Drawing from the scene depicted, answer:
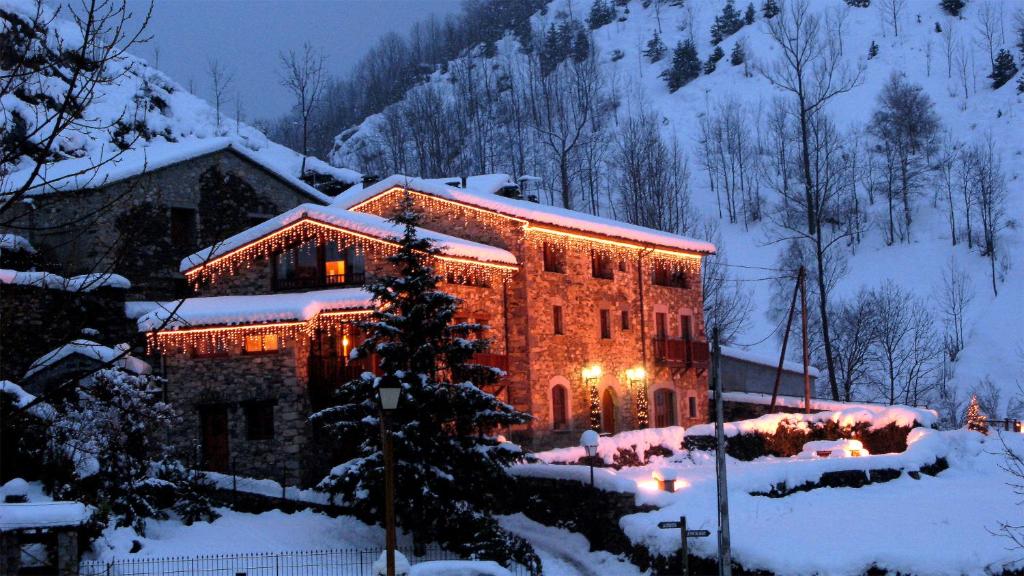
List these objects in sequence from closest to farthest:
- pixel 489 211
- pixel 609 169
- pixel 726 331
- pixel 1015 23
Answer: pixel 489 211, pixel 726 331, pixel 609 169, pixel 1015 23

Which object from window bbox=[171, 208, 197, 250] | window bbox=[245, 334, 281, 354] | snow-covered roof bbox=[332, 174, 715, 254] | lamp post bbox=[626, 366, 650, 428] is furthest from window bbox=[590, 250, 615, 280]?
window bbox=[171, 208, 197, 250]

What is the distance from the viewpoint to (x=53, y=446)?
70.5ft

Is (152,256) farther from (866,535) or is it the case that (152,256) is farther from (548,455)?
(866,535)

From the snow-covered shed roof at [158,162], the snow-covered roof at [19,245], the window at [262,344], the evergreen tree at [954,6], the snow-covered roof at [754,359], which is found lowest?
the snow-covered roof at [754,359]

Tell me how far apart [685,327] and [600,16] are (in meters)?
75.5

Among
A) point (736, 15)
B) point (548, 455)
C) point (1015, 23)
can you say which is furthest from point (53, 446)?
point (736, 15)

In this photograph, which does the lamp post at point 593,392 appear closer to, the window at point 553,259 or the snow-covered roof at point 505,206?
the window at point 553,259

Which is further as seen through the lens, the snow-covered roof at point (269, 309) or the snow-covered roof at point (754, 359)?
the snow-covered roof at point (754, 359)

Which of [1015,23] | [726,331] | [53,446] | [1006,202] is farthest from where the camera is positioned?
[1015,23]

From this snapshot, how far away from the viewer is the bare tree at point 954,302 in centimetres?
5522

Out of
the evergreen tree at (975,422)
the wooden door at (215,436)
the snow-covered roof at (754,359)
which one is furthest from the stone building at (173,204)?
the evergreen tree at (975,422)

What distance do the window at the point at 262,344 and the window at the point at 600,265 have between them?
1185cm

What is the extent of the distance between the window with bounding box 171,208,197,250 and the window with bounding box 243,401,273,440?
8.70m

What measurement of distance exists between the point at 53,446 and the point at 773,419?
2075cm
